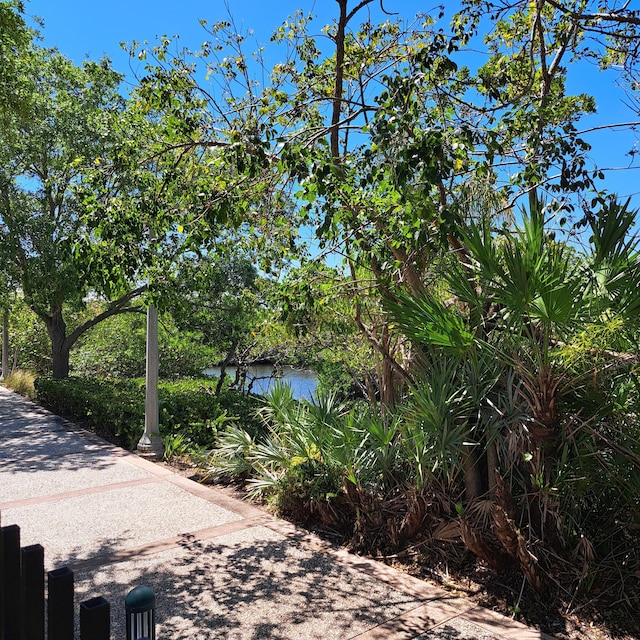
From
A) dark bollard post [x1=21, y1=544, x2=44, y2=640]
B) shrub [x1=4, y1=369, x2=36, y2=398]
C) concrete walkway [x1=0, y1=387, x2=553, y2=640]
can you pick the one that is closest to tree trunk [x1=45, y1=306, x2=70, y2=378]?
shrub [x1=4, y1=369, x2=36, y2=398]

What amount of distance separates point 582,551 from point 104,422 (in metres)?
9.32

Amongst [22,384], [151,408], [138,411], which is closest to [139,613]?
[151,408]

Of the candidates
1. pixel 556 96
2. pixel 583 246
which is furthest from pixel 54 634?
pixel 556 96

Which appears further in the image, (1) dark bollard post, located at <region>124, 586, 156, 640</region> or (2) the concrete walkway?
(2) the concrete walkway

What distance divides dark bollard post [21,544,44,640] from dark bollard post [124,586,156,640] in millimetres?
491

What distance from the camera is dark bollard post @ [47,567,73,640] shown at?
2.11 m

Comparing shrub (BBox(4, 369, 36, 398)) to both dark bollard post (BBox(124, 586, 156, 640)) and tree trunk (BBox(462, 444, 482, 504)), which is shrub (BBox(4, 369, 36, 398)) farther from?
dark bollard post (BBox(124, 586, 156, 640))

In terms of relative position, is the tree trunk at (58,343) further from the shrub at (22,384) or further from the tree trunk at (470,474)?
the tree trunk at (470,474)

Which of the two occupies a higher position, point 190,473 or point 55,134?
point 55,134

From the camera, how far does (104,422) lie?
37.0 feet

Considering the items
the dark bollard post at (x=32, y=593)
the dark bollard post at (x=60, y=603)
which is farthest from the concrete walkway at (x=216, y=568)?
the dark bollard post at (x=60, y=603)

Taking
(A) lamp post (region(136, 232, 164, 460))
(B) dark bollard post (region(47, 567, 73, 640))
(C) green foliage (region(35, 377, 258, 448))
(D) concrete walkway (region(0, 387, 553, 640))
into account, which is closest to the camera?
(B) dark bollard post (region(47, 567, 73, 640))

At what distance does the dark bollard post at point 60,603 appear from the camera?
2.11m

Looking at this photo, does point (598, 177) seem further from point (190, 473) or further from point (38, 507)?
point (38, 507)
